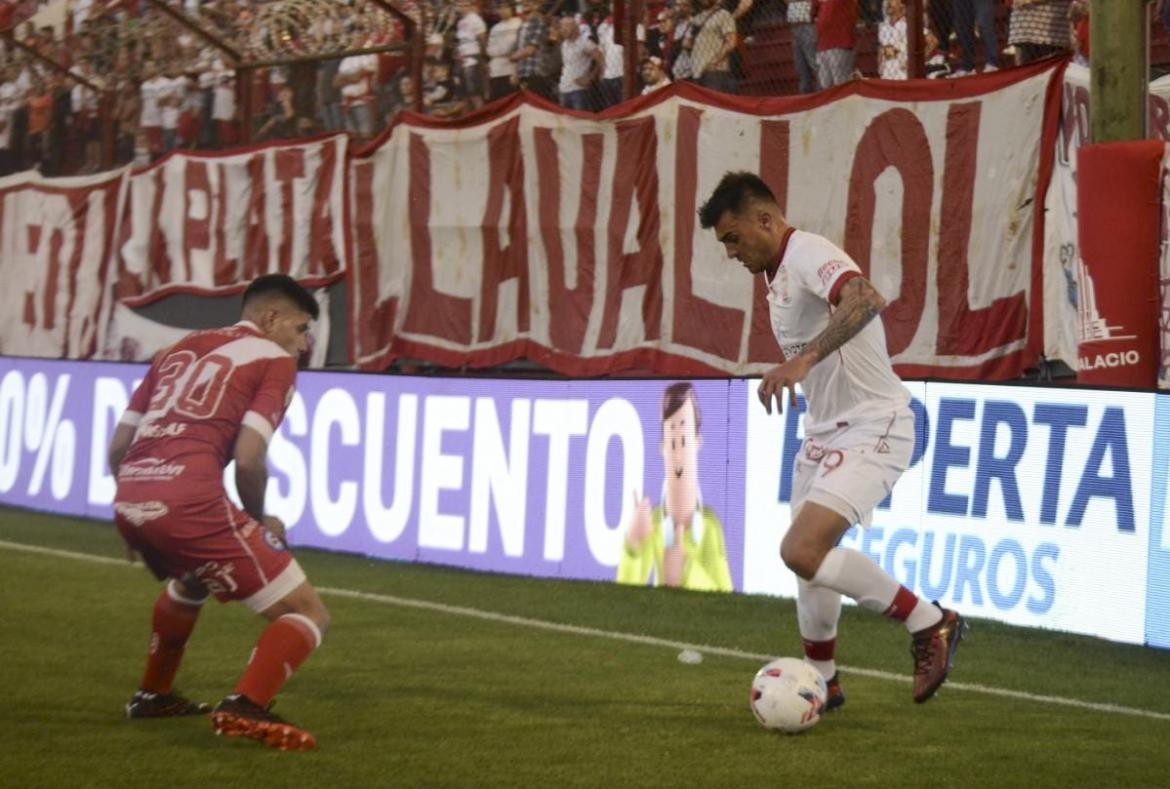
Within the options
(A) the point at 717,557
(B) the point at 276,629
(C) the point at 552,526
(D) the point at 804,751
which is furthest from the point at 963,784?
(C) the point at 552,526

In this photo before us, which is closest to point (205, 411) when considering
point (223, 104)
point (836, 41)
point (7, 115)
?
point (836, 41)

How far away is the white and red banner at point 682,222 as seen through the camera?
1154 centimetres

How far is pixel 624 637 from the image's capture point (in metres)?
10.1

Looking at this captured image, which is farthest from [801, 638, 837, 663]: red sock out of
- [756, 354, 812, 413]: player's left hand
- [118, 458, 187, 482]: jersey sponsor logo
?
[118, 458, 187, 482]: jersey sponsor logo

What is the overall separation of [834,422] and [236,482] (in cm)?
234

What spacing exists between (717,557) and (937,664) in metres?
4.71

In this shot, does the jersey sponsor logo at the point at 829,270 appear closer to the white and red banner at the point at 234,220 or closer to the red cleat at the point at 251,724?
the red cleat at the point at 251,724

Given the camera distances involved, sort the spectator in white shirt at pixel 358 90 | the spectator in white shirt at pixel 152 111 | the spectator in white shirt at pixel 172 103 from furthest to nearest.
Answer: the spectator in white shirt at pixel 152 111 < the spectator in white shirt at pixel 172 103 < the spectator in white shirt at pixel 358 90

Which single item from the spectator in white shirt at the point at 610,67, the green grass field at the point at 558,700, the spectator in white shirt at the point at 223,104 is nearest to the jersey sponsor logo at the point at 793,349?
the green grass field at the point at 558,700

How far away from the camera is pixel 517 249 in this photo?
1473 cm

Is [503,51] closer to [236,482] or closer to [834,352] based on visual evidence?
[834,352]

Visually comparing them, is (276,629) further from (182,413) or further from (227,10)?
(227,10)

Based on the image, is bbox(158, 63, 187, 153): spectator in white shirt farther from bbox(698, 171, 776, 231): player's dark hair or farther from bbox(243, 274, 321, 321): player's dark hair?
bbox(698, 171, 776, 231): player's dark hair

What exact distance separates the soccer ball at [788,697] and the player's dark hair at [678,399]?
5.03 m
